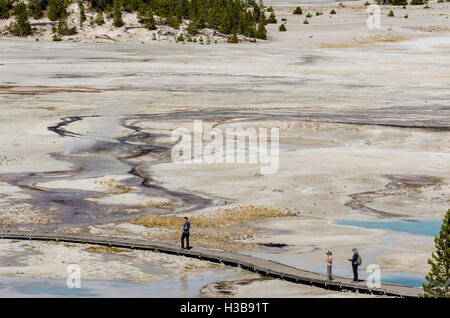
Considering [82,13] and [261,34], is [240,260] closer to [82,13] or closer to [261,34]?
[261,34]

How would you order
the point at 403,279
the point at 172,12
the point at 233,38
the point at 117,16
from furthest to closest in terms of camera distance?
the point at 172,12, the point at 117,16, the point at 233,38, the point at 403,279

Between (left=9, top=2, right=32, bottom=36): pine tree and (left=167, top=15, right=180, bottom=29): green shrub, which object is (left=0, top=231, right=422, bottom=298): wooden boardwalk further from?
(left=9, top=2, right=32, bottom=36): pine tree

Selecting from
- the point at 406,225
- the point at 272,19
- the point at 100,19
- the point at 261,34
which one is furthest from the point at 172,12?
the point at 406,225

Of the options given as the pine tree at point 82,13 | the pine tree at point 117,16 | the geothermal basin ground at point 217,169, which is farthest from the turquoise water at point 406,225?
the pine tree at point 82,13

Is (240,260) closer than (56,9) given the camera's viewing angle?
Yes

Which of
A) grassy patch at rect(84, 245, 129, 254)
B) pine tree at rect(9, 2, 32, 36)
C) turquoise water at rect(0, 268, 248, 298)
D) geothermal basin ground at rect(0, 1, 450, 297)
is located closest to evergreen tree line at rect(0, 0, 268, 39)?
pine tree at rect(9, 2, 32, 36)
